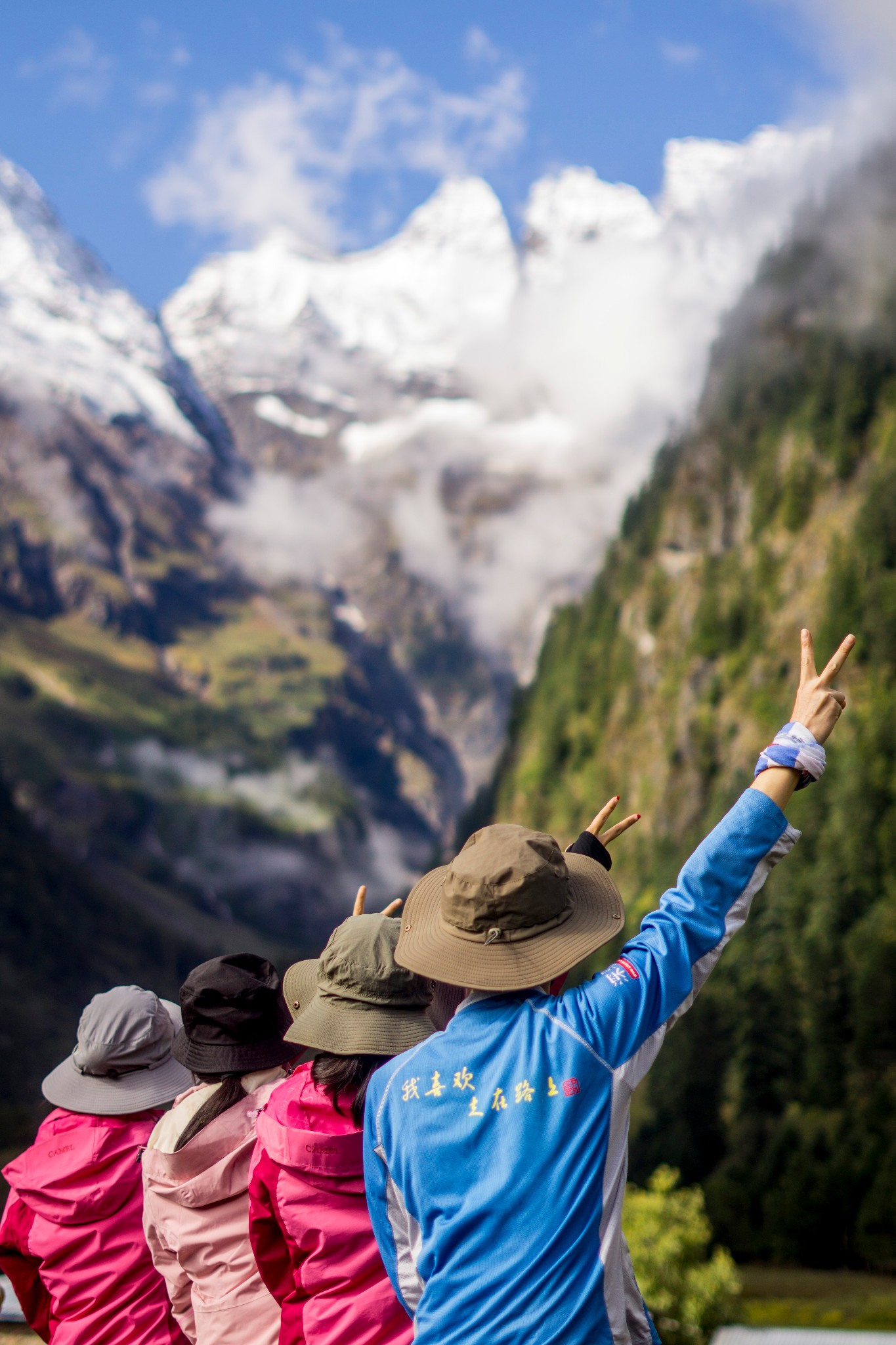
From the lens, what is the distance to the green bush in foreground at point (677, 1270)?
68125 millimetres

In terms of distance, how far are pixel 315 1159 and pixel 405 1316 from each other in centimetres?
91

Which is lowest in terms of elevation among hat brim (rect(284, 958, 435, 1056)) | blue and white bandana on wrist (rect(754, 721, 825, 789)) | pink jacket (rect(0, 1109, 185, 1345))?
pink jacket (rect(0, 1109, 185, 1345))

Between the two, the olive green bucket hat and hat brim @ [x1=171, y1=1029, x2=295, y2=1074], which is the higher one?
the olive green bucket hat

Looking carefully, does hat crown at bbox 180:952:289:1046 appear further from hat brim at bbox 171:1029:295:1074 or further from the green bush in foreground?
the green bush in foreground

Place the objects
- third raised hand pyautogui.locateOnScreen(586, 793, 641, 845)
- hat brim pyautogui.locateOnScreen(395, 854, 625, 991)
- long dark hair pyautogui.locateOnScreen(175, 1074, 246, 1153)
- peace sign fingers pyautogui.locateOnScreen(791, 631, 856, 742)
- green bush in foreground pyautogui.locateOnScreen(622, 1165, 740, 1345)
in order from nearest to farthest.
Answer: hat brim pyautogui.locateOnScreen(395, 854, 625, 991), peace sign fingers pyautogui.locateOnScreen(791, 631, 856, 742), third raised hand pyautogui.locateOnScreen(586, 793, 641, 845), long dark hair pyautogui.locateOnScreen(175, 1074, 246, 1153), green bush in foreground pyautogui.locateOnScreen(622, 1165, 740, 1345)

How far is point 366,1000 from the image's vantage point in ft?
20.2

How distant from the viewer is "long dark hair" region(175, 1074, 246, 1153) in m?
6.66

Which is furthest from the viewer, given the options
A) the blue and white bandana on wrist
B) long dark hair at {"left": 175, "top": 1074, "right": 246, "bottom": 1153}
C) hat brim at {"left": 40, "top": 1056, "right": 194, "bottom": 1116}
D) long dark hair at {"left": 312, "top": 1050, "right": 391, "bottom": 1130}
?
hat brim at {"left": 40, "top": 1056, "right": 194, "bottom": 1116}

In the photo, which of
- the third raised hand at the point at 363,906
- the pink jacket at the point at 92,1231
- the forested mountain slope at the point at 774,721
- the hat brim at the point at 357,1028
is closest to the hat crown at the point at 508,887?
the hat brim at the point at 357,1028

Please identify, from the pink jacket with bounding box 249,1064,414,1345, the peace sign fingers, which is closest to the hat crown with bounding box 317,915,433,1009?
the pink jacket with bounding box 249,1064,414,1345

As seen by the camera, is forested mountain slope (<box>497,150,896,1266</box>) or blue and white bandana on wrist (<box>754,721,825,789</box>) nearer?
blue and white bandana on wrist (<box>754,721,825,789</box>)

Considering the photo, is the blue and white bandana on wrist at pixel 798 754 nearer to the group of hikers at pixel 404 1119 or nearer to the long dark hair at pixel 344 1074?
the group of hikers at pixel 404 1119

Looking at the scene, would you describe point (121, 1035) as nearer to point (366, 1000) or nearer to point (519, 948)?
point (366, 1000)

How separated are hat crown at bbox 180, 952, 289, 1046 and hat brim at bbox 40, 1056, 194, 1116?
581 mm
